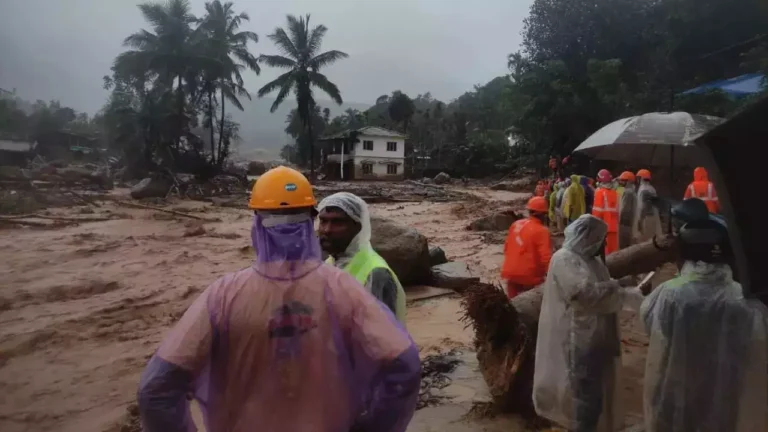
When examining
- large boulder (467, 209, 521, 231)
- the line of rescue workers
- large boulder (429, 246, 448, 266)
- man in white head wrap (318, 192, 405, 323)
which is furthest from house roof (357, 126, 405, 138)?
man in white head wrap (318, 192, 405, 323)

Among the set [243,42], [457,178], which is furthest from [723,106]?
[243,42]

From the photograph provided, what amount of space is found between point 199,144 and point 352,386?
102 feet

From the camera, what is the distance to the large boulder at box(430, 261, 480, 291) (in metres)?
8.29

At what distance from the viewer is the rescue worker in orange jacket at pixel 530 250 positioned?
4621 mm

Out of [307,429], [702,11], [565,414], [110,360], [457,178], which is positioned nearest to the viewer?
[307,429]

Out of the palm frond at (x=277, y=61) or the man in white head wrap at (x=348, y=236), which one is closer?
the man in white head wrap at (x=348, y=236)

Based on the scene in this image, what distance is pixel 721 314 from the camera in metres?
2.61

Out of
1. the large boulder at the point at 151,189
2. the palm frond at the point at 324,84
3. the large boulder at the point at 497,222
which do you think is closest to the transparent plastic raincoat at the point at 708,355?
the large boulder at the point at 497,222

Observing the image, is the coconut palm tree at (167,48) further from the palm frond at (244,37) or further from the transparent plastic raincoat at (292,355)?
the transparent plastic raincoat at (292,355)

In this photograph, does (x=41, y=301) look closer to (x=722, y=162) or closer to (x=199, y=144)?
(x=722, y=162)

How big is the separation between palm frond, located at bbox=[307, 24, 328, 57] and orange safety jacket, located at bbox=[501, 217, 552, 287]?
104ft

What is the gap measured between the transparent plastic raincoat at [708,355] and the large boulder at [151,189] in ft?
76.1

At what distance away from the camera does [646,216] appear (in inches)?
322

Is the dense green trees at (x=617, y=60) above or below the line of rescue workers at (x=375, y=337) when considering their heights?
above
